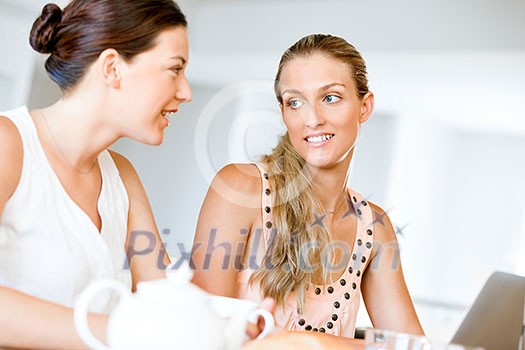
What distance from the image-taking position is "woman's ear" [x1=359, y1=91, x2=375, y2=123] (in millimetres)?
1669

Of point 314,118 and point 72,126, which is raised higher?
point 314,118

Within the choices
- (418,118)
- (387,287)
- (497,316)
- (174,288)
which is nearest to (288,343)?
(174,288)

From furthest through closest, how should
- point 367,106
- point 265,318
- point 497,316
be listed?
point 497,316, point 367,106, point 265,318

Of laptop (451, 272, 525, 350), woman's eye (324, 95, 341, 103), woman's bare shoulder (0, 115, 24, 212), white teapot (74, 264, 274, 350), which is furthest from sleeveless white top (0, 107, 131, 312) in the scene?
laptop (451, 272, 525, 350)

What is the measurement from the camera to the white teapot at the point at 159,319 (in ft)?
2.38

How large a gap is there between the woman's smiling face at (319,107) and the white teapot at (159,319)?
2.89 ft

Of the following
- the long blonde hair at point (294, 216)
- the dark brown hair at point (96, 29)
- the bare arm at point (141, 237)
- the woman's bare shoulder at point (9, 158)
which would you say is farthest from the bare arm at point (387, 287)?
the woman's bare shoulder at point (9, 158)

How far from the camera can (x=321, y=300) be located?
1.61 meters

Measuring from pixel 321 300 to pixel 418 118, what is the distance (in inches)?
20.3

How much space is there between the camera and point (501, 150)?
1.81 m

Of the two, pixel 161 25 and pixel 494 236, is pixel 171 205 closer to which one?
pixel 161 25

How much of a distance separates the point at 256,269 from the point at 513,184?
72cm

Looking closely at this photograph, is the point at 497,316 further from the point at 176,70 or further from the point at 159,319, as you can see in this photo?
the point at 159,319

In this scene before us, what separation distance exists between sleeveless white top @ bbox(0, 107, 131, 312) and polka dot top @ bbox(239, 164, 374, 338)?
433 millimetres
